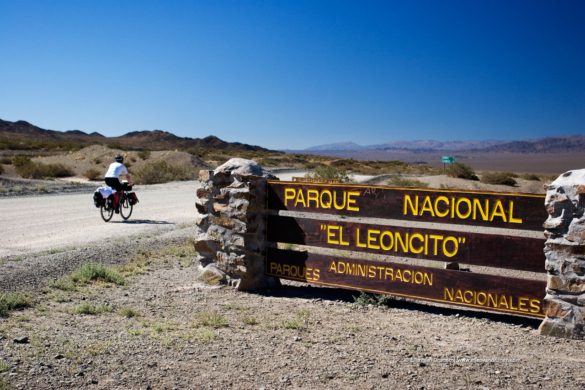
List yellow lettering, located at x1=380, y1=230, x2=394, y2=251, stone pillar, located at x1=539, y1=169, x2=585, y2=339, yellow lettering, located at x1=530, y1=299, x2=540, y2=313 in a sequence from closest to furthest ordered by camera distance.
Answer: stone pillar, located at x1=539, y1=169, x2=585, y2=339 < yellow lettering, located at x1=530, y1=299, x2=540, y2=313 < yellow lettering, located at x1=380, y1=230, x2=394, y2=251

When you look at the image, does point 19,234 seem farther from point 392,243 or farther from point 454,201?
point 454,201

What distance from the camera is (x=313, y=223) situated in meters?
7.68

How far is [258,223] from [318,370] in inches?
125

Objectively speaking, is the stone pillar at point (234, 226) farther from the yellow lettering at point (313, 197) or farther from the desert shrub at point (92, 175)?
the desert shrub at point (92, 175)

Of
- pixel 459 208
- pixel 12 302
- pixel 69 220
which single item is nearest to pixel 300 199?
pixel 459 208

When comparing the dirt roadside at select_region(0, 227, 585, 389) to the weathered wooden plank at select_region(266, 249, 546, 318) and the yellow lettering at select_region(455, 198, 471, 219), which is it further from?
the yellow lettering at select_region(455, 198, 471, 219)

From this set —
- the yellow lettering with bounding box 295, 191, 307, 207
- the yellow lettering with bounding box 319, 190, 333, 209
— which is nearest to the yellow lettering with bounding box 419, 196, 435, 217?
the yellow lettering with bounding box 319, 190, 333, 209

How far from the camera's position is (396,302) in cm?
757

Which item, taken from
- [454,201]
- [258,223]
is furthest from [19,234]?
[454,201]

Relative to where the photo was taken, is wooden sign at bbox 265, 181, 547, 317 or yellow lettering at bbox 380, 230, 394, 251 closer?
wooden sign at bbox 265, 181, 547, 317

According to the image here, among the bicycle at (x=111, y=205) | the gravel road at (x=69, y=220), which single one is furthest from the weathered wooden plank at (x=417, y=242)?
the bicycle at (x=111, y=205)

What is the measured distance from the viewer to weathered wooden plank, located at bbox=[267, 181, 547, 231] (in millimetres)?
6355

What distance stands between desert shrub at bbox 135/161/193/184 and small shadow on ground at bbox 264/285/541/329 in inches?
1073

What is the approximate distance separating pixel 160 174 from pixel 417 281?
3008 cm
